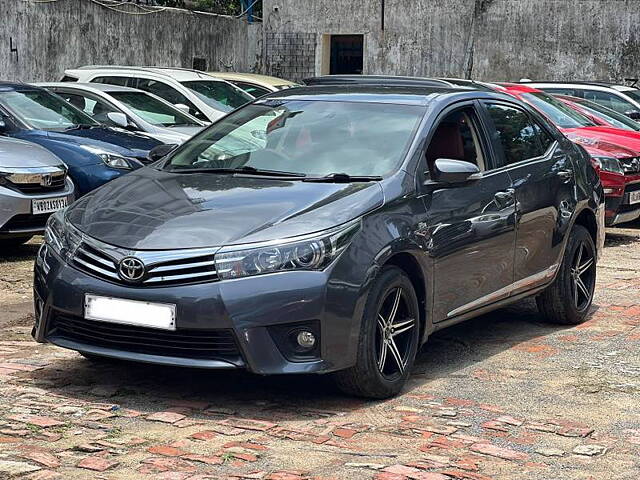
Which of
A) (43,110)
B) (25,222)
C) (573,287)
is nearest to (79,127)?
(43,110)

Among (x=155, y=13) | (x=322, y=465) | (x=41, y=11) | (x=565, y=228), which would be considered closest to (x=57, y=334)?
(x=322, y=465)

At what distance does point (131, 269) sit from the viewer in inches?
226

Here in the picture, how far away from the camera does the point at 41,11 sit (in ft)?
71.7

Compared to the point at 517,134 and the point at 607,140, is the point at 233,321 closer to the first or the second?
the point at 517,134

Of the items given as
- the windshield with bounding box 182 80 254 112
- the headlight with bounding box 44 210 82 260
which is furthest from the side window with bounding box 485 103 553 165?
the windshield with bounding box 182 80 254 112

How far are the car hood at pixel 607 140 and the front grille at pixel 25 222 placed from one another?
5.66 meters

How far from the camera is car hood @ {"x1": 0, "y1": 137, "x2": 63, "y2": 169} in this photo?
10.7 metres

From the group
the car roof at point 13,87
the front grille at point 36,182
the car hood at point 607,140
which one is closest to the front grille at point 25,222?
the front grille at point 36,182

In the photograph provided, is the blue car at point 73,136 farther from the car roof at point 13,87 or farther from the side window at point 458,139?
the side window at point 458,139

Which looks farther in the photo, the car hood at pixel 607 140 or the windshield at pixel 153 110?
the windshield at pixel 153 110

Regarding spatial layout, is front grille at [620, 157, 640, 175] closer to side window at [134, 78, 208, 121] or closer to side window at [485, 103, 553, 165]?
side window at [485, 103, 553, 165]

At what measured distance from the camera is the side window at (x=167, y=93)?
16.0m

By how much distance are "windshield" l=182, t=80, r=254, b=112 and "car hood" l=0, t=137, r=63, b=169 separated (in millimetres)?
5121

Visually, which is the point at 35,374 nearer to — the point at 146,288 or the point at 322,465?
the point at 146,288
